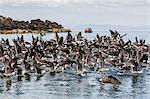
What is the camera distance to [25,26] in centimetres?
15612

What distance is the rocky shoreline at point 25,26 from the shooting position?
144 meters

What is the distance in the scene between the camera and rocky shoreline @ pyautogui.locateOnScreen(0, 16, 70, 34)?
473 ft

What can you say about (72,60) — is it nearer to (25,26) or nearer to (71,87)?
(71,87)

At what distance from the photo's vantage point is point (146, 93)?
39.2 m

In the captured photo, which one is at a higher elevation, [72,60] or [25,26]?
[72,60]

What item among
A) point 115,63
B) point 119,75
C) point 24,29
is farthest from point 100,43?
point 24,29

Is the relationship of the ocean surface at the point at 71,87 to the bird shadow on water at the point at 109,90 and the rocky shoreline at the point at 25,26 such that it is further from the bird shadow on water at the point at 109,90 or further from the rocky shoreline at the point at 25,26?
the rocky shoreline at the point at 25,26

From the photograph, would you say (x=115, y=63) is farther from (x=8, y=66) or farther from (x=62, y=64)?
(x=8, y=66)

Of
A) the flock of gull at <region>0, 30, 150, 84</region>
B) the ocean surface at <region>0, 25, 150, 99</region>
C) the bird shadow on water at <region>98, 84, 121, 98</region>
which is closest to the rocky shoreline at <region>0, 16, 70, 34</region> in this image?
the flock of gull at <region>0, 30, 150, 84</region>

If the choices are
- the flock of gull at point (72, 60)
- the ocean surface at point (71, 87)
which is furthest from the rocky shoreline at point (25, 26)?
the ocean surface at point (71, 87)

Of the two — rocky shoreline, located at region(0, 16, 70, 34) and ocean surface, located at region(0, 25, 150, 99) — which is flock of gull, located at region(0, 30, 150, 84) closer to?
ocean surface, located at region(0, 25, 150, 99)

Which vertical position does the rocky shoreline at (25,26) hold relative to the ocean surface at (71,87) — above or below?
below

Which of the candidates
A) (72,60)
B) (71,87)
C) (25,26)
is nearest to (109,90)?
(71,87)

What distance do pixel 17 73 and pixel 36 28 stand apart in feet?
355
